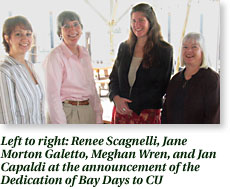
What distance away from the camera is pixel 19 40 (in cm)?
202

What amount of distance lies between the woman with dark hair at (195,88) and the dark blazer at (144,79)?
0.08m

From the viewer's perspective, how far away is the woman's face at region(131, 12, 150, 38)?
6.45ft

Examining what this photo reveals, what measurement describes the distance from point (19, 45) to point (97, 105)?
69cm

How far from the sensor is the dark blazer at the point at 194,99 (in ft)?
6.36

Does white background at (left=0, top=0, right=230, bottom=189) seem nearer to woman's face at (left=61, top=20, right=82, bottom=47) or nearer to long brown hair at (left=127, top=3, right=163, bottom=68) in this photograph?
long brown hair at (left=127, top=3, right=163, bottom=68)

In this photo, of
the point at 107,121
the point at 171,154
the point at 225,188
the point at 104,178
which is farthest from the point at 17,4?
the point at 225,188

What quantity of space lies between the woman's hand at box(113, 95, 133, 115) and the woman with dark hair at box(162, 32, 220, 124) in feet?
0.97

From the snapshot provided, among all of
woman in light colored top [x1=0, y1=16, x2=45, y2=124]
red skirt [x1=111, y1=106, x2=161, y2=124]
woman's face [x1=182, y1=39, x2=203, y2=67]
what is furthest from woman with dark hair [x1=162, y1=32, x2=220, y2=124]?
woman in light colored top [x1=0, y1=16, x2=45, y2=124]

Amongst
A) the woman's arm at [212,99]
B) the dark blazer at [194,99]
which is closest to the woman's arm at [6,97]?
the dark blazer at [194,99]

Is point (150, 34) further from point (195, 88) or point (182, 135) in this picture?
point (182, 135)

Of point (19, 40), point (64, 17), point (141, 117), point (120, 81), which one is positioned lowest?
point (141, 117)

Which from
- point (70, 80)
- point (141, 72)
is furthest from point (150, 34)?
point (70, 80)

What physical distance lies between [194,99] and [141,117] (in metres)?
0.39

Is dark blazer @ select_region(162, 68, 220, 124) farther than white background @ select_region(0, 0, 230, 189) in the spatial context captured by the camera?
No
